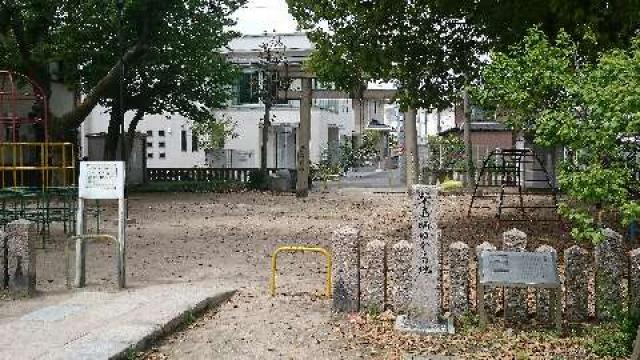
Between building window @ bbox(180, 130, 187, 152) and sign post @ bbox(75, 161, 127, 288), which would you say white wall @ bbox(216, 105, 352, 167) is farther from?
sign post @ bbox(75, 161, 127, 288)

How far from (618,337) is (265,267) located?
607 centimetres

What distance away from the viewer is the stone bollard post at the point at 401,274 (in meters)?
7.52

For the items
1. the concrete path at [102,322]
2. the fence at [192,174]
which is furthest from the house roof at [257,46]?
the concrete path at [102,322]

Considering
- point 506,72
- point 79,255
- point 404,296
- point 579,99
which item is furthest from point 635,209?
point 79,255

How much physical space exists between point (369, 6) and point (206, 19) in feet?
42.9

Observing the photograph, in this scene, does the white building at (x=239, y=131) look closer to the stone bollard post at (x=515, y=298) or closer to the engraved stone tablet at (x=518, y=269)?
the stone bollard post at (x=515, y=298)

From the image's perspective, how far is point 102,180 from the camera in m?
9.41

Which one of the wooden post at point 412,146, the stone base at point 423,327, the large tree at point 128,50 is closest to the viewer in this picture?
the stone base at point 423,327

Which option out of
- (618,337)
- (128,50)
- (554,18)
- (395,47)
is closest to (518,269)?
(618,337)

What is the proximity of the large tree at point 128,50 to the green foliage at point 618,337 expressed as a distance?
1696 centimetres

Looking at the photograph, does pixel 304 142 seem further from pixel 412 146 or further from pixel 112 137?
pixel 112 137

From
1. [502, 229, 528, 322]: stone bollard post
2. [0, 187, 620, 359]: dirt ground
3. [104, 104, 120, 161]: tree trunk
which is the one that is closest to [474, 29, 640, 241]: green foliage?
[502, 229, 528, 322]: stone bollard post

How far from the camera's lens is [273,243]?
566 inches

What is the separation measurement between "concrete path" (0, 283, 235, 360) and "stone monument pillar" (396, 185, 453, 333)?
2.48 meters
